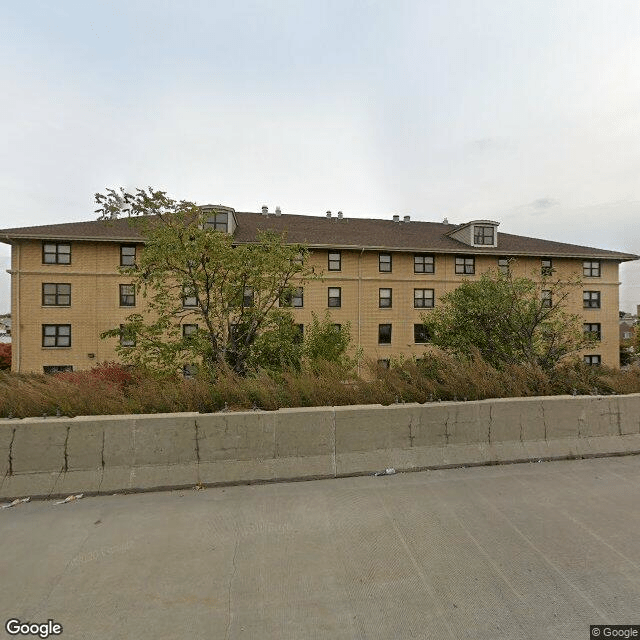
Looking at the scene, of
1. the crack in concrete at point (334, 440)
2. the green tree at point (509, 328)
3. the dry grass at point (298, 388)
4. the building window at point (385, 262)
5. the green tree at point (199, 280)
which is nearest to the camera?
the crack in concrete at point (334, 440)

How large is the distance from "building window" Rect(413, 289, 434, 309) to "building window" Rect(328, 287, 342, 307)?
620cm

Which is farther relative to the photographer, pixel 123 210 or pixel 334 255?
pixel 334 255

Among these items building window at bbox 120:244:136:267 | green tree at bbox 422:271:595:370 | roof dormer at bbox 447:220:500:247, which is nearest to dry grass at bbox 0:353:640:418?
green tree at bbox 422:271:595:370

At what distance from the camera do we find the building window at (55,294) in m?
23.6

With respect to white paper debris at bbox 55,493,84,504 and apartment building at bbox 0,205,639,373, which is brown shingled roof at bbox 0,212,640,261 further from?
white paper debris at bbox 55,493,84,504

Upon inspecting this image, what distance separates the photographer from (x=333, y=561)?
311 cm

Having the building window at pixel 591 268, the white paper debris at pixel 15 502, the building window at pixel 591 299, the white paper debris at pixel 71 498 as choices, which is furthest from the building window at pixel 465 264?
the white paper debris at pixel 15 502

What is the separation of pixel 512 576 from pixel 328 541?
1619 mm

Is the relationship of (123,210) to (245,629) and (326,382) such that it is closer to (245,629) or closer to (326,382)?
(326,382)

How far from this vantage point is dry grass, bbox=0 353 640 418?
491 centimetres

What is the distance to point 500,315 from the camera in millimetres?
9211

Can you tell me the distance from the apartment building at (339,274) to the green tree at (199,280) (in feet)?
45.4

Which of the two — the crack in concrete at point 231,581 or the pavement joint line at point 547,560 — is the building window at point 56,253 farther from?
the pavement joint line at point 547,560

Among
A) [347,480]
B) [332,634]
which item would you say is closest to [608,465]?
[347,480]
